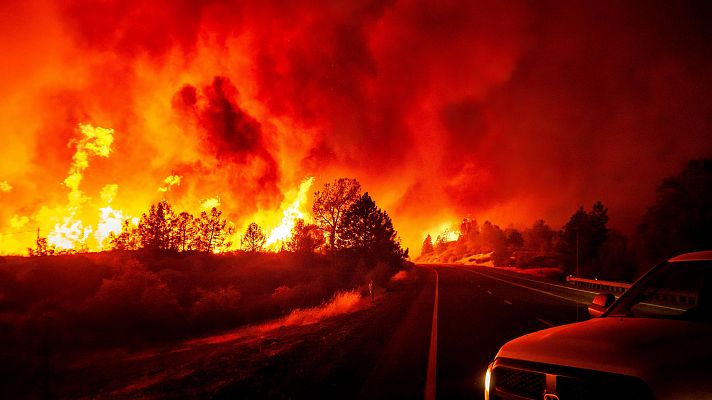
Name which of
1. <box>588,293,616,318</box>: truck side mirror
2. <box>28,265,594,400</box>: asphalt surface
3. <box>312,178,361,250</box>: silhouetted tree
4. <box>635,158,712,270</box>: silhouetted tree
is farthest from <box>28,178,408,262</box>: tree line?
<box>588,293,616,318</box>: truck side mirror

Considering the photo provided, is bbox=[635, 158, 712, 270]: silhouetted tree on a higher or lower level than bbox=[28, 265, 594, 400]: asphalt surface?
higher

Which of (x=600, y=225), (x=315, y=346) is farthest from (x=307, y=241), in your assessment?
(x=315, y=346)

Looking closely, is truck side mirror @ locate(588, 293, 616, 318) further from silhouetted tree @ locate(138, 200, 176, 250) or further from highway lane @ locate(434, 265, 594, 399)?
silhouetted tree @ locate(138, 200, 176, 250)

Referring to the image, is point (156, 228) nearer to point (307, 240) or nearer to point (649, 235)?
point (307, 240)

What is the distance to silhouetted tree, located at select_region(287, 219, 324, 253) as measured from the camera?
224ft

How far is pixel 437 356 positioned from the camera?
10.6 metres

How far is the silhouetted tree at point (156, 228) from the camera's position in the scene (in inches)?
2901

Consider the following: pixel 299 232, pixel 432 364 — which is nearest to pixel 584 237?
pixel 299 232

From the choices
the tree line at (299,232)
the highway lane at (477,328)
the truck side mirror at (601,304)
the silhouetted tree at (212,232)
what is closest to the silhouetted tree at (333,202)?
the tree line at (299,232)

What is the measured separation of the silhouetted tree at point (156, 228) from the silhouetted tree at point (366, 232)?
110 ft

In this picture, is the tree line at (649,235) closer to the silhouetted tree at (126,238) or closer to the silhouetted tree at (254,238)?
the silhouetted tree at (254,238)

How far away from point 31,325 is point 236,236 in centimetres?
4955

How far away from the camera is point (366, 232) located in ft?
181

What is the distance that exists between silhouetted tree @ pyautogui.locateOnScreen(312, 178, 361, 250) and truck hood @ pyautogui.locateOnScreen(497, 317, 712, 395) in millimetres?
62714
